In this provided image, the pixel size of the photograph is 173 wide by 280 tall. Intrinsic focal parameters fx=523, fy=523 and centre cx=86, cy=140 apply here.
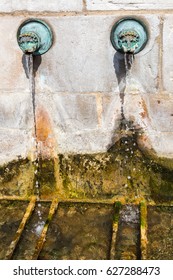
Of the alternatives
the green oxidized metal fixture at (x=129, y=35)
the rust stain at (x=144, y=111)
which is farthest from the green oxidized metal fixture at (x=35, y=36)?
the rust stain at (x=144, y=111)

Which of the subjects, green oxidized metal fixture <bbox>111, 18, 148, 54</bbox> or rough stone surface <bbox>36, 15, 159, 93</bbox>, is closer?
green oxidized metal fixture <bbox>111, 18, 148, 54</bbox>

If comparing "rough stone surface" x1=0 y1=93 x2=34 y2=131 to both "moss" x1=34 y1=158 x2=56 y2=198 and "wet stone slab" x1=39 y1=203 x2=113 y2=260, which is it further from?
"wet stone slab" x1=39 y1=203 x2=113 y2=260

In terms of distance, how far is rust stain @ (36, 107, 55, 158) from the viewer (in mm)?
3793

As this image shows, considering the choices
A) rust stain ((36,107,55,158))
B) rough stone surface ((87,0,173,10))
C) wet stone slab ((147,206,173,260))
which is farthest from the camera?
rust stain ((36,107,55,158))

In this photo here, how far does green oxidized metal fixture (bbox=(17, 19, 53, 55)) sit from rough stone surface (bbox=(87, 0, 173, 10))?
334mm

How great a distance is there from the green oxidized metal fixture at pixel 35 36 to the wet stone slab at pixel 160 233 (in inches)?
53.9

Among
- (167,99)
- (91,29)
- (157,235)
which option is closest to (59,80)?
(91,29)

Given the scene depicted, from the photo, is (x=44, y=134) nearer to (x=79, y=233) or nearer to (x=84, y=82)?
(x=84, y=82)

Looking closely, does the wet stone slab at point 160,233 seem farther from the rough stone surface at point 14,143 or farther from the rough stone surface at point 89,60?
the rough stone surface at point 14,143

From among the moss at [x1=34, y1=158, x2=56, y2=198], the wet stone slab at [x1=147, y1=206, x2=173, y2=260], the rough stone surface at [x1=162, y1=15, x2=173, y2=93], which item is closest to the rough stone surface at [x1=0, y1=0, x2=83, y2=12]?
the rough stone surface at [x1=162, y1=15, x2=173, y2=93]

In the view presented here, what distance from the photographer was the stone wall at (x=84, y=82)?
3.51 metres

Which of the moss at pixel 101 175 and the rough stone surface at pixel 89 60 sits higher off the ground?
the rough stone surface at pixel 89 60

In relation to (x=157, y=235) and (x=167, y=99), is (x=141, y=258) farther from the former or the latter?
(x=167, y=99)

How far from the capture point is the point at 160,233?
341 cm
